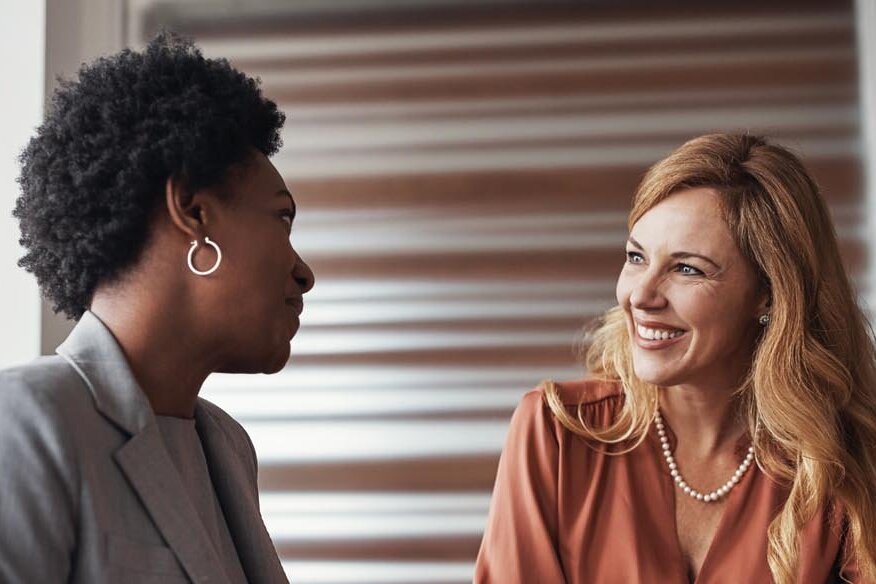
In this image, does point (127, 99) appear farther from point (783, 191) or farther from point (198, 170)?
point (783, 191)

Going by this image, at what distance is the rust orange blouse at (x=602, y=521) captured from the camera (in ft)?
6.74

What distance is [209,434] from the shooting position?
1598mm

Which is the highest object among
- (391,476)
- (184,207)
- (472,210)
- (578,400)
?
(472,210)

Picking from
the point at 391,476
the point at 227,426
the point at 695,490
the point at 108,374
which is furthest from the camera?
the point at 391,476

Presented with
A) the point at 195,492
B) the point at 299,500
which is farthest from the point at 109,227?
the point at 299,500

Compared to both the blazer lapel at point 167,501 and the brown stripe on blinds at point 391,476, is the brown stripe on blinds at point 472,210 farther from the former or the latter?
the blazer lapel at point 167,501

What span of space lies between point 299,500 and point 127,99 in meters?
1.63

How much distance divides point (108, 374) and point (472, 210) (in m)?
1.58

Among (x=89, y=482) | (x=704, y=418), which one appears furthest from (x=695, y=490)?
(x=89, y=482)

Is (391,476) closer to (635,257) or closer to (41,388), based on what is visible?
(635,257)

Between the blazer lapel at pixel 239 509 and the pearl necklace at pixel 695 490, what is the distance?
0.92 meters

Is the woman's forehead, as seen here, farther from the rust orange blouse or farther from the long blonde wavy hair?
the rust orange blouse

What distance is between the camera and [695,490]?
2.18 m

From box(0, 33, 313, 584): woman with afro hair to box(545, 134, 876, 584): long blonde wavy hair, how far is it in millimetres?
949
